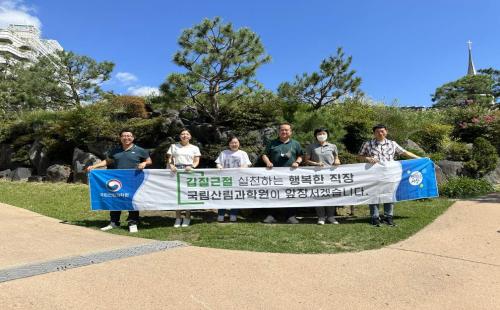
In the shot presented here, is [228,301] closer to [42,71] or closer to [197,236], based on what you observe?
[197,236]

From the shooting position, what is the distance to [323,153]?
684 centimetres

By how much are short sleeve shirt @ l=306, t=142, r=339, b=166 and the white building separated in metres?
58.1

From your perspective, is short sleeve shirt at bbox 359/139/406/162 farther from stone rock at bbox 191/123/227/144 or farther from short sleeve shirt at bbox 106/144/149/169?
stone rock at bbox 191/123/227/144

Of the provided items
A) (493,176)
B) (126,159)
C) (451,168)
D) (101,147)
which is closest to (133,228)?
(126,159)

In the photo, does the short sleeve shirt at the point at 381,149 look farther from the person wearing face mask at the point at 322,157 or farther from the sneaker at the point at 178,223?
the sneaker at the point at 178,223

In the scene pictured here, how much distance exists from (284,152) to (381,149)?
5.60 feet

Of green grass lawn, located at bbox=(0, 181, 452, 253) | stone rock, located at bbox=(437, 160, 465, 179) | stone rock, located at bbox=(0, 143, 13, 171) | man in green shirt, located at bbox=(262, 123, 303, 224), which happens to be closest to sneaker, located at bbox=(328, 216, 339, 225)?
green grass lawn, located at bbox=(0, 181, 452, 253)

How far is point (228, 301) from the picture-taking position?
3336 millimetres

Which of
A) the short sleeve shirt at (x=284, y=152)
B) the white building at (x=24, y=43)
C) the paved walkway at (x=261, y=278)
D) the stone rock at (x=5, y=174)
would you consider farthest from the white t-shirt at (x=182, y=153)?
the white building at (x=24, y=43)

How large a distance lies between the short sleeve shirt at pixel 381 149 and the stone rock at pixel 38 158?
13.7 m

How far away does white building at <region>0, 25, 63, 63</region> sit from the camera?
6097 cm

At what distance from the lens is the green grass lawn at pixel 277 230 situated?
514 centimetres

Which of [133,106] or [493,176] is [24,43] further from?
[493,176]

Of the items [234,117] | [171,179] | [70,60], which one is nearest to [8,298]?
[171,179]
